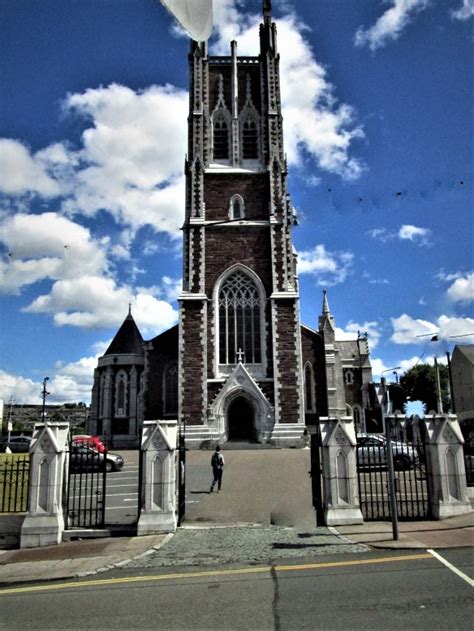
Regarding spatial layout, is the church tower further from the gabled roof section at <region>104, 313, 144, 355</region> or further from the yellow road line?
the yellow road line

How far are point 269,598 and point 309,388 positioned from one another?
3108 cm

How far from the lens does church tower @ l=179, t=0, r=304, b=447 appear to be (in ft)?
111

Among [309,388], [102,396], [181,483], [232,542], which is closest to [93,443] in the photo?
[181,483]

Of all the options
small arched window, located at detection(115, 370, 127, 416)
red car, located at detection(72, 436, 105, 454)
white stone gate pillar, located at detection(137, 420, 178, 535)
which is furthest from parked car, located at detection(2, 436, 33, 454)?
white stone gate pillar, located at detection(137, 420, 178, 535)

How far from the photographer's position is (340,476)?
11547 millimetres

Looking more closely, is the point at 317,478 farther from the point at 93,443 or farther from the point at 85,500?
the point at 93,443

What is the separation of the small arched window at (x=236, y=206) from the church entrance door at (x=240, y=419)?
13.3 metres

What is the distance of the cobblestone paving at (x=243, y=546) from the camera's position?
29.1ft

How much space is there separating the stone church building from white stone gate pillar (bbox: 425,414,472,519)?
826 inches

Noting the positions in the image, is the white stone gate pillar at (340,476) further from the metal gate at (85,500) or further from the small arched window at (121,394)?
the small arched window at (121,394)

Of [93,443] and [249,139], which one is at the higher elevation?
Result: [249,139]

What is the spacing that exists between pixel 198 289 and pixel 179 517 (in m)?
24.0

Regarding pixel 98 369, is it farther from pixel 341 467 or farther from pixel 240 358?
pixel 341 467

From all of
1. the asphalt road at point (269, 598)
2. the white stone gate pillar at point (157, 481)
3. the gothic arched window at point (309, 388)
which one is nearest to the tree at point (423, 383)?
the gothic arched window at point (309, 388)
